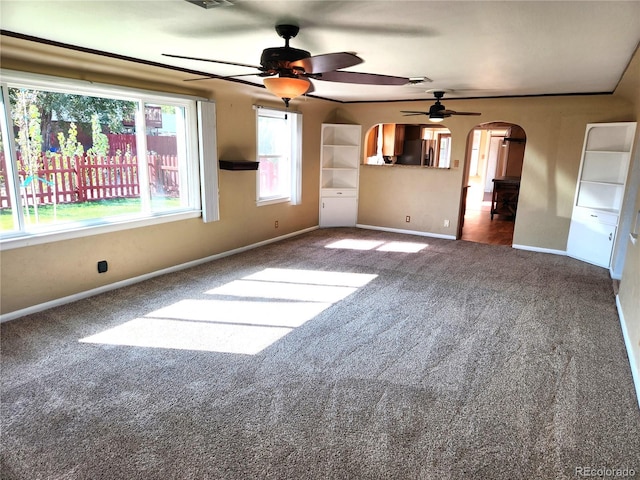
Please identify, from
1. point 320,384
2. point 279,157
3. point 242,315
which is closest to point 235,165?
point 279,157

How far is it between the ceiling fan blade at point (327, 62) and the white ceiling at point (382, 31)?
0.87 ft

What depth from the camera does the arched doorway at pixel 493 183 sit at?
7.28 meters

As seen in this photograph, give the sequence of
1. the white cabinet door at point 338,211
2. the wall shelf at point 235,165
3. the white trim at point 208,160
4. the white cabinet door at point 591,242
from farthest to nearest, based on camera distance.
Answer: the white cabinet door at point 338,211
the white cabinet door at point 591,242
the wall shelf at point 235,165
the white trim at point 208,160

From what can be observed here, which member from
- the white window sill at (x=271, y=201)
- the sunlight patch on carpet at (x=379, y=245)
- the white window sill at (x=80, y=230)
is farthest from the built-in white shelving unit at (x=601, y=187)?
the white window sill at (x=80, y=230)

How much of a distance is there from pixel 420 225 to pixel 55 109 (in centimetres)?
567

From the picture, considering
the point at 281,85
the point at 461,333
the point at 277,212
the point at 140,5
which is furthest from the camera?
the point at 277,212

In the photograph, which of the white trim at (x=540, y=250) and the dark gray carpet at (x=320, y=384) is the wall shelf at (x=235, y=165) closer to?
the dark gray carpet at (x=320, y=384)

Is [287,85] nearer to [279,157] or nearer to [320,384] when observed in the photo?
[320,384]

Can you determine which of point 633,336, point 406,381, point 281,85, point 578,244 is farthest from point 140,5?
point 578,244

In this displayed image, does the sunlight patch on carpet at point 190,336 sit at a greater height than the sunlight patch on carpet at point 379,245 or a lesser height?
lesser

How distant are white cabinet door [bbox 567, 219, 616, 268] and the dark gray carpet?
133 cm

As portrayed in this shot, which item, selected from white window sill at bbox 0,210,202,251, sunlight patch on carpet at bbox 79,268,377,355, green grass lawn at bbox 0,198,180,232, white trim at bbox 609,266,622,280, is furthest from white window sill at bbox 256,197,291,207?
white trim at bbox 609,266,622,280

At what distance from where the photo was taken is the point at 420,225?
7.30m

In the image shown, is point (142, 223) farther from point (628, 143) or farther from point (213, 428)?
point (628, 143)
